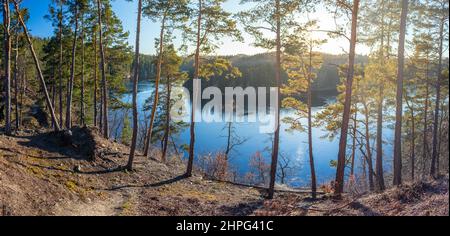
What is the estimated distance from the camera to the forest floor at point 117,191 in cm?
827

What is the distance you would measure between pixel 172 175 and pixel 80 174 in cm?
533

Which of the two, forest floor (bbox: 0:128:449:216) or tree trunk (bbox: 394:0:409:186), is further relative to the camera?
tree trunk (bbox: 394:0:409:186)

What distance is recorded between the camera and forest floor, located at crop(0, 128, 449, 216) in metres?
8.27

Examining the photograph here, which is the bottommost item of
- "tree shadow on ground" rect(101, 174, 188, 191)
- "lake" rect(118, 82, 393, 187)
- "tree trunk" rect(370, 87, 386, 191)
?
"lake" rect(118, 82, 393, 187)

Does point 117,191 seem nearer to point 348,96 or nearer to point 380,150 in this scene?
point 348,96

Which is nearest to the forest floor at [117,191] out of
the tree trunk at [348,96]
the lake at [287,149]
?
the tree trunk at [348,96]

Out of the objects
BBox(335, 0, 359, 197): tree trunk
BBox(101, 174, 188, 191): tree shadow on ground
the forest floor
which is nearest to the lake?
BBox(101, 174, 188, 191): tree shadow on ground

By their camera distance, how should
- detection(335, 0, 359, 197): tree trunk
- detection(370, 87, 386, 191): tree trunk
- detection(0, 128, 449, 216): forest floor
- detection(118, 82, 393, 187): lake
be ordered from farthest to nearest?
detection(118, 82, 393, 187): lake → detection(370, 87, 386, 191): tree trunk → detection(335, 0, 359, 197): tree trunk → detection(0, 128, 449, 216): forest floor

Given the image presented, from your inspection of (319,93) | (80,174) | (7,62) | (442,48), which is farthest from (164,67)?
(319,93)

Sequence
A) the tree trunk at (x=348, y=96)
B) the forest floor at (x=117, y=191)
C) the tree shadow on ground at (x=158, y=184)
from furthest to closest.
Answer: the tree shadow on ground at (x=158, y=184)
the tree trunk at (x=348, y=96)
the forest floor at (x=117, y=191)

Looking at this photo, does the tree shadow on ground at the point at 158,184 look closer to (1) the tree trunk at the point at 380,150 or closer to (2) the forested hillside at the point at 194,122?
(2) the forested hillside at the point at 194,122

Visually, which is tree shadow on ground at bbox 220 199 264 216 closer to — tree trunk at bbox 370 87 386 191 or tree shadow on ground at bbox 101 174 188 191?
tree shadow on ground at bbox 101 174 188 191

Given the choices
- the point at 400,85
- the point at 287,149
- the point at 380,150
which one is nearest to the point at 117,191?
the point at 400,85

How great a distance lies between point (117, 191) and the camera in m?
12.1
